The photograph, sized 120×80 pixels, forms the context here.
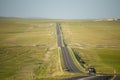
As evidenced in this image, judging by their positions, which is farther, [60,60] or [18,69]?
[60,60]

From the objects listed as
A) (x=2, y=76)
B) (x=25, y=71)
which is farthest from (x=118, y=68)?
(x=2, y=76)

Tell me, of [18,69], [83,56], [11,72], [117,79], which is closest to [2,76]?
[11,72]

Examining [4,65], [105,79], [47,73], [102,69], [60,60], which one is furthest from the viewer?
[60,60]

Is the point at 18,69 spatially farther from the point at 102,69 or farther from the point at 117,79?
the point at 117,79

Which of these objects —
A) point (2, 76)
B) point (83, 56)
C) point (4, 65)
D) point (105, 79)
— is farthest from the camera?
point (83, 56)

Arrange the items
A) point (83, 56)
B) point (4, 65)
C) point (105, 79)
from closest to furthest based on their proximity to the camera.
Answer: point (105, 79)
point (4, 65)
point (83, 56)

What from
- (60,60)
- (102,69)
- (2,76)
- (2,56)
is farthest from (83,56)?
(2,76)

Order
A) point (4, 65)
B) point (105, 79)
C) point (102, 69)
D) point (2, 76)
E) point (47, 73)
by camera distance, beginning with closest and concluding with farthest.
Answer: point (105, 79) < point (2, 76) < point (47, 73) < point (102, 69) < point (4, 65)

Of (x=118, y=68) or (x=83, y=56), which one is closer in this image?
(x=118, y=68)

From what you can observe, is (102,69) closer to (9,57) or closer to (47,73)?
(47,73)
